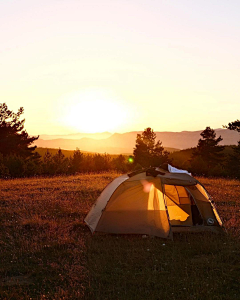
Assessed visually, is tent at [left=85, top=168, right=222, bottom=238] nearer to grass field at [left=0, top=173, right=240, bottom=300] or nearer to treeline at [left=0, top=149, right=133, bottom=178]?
grass field at [left=0, top=173, right=240, bottom=300]

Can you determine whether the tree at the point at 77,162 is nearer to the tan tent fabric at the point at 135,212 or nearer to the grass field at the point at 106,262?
the grass field at the point at 106,262

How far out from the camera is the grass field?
5.68 meters

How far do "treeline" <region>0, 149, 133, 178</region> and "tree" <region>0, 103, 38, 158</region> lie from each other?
16.7 m

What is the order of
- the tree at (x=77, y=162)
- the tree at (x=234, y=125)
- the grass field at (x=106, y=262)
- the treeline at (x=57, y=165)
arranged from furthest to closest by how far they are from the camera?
the tree at (x=234, y=125), the tree at (x=77, y=162), the treeline at (x=57, y=165), the grass field at (x=106, y=262)

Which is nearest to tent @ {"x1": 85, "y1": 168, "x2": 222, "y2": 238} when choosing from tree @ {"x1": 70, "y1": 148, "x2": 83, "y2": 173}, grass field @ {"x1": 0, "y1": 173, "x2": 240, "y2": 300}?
grass field @ {"x1": 0, "y1": 173, "x2": 240, "y2": 300}

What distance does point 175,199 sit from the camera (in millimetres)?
11094

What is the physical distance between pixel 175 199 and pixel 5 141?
119 feet

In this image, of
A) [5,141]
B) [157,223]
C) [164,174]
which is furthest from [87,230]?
[5,141]

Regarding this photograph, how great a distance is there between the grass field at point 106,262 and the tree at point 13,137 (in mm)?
33767

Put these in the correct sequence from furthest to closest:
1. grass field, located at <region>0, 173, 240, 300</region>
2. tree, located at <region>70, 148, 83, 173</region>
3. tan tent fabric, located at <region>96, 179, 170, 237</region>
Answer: tree, located at <region>70, 148, 83, 173</region>, tan tent fabric, located at <region>96, 179, 170, 237</region>, grass field, located at <region>0, 173, 240, 300</region>

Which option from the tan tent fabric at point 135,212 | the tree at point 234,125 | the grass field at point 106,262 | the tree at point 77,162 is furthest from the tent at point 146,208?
the tree at point 234,125

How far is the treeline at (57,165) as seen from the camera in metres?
23.1

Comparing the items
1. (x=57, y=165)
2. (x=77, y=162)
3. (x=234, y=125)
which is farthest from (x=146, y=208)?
(x=234, y=125)

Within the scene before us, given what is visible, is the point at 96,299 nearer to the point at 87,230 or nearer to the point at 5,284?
the point at 5,284
